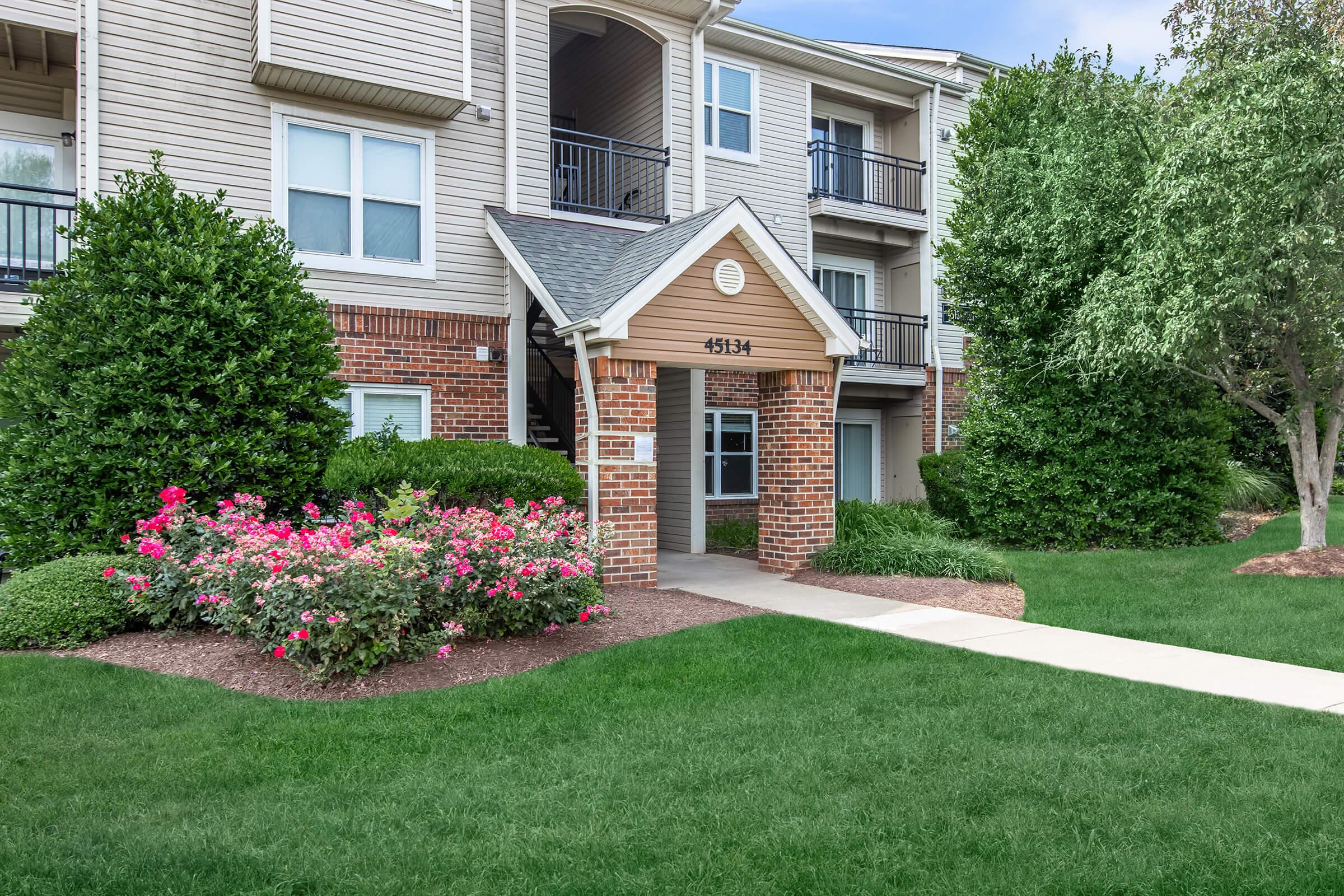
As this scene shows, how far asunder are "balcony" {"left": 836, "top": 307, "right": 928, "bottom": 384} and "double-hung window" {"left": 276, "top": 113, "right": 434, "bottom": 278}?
336 inches

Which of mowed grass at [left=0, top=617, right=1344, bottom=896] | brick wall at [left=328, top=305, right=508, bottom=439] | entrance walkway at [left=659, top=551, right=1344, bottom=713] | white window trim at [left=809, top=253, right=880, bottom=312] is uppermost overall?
white window trim at [left=809, top=253, right=880, bottom=312]

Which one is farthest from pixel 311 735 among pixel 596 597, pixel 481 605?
pixel 596 597

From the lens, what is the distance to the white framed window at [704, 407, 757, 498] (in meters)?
16.2

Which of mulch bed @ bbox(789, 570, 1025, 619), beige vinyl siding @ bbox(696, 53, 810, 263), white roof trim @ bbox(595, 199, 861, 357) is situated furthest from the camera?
beige vinyl siding @ bbox(696, 53, 810, 263)

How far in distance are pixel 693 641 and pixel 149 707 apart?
145 inches

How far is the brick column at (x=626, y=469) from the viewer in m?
9.91

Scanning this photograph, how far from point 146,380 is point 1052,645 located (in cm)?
780

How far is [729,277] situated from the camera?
34.7ft

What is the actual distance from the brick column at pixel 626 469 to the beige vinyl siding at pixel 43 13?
6.68 meters

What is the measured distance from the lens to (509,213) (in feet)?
40.5

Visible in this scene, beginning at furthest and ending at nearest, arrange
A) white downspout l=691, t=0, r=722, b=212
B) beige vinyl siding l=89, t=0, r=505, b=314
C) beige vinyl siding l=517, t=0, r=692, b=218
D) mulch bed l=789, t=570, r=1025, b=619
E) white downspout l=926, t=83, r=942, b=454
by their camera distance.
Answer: white downspout l=926, t=83, r=942, b=454 → white downspout l=691, t=0, r=722, b=212 → beige vinyl siding l=517, t=0, r=692, b=218 → beige vinyl siding l=89, t=0, r=505, b=314 → mulch bed l=789, t=570, r=1025, b=619

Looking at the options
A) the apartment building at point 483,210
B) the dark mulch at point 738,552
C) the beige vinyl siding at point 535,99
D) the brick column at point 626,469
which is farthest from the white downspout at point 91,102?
A: the dark mulch at point 738,552

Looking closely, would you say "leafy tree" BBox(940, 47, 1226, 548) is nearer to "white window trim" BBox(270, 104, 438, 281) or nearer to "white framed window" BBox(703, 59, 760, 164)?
"white framed window" BBox(703, 59, 760, 164)

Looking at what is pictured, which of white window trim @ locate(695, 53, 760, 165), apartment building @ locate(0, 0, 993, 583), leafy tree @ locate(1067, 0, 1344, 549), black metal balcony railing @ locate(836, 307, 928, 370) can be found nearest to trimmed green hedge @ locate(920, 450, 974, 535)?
black metal balcony railing @ locate(836, 307, 928, 370)
